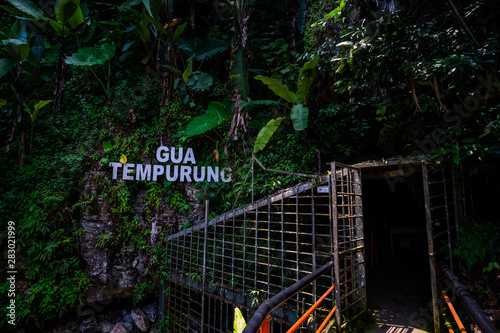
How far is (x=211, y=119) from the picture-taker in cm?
568

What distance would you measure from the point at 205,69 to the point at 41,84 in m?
4.62

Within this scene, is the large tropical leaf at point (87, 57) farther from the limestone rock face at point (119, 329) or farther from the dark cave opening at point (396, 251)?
the dark cave opening at point (396, 251)

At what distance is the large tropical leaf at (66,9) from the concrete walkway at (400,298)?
329 inches

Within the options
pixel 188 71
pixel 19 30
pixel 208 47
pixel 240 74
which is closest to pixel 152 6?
pixel 208 47

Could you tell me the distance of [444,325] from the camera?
3090 millimetres

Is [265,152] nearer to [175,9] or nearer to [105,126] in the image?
[105,126]

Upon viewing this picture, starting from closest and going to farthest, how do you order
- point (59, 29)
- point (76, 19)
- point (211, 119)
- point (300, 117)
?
point (300, 117) < point (211, 119) < point (76, 19) < point (59, 29)

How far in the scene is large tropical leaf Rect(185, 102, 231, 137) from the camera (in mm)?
5609

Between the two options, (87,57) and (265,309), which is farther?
(87,57)

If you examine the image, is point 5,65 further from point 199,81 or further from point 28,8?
point 199,81

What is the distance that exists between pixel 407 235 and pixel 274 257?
610 centimetres

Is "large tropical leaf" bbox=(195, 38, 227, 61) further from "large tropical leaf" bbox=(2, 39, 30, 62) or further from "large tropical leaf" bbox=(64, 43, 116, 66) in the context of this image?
"large tropical leaf" bbox=(2, 39, 30, 62)

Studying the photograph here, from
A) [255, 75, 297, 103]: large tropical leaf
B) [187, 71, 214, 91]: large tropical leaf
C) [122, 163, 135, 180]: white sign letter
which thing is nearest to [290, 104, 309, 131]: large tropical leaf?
[255, 75, 297, 103]: large tropical leaf

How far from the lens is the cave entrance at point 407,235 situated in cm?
338
